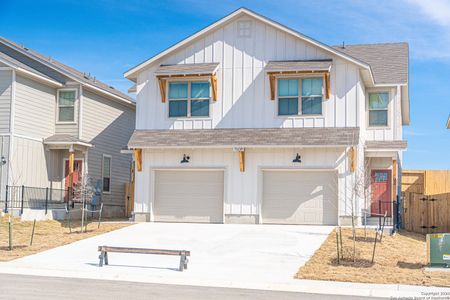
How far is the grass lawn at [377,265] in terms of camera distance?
599 inches

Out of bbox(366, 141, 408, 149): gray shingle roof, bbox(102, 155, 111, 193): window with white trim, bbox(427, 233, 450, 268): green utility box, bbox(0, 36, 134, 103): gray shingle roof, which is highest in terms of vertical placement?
bbox(0, 36, 134, 103): gray shingle roof

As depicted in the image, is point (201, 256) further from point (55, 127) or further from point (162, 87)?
point (55, 127)

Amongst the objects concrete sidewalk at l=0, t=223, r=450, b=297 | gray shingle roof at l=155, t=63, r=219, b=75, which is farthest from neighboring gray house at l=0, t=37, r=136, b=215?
concrete sidewalk at l=0, t=223, r=450, b=297

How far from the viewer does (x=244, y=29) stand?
2677 centimetres

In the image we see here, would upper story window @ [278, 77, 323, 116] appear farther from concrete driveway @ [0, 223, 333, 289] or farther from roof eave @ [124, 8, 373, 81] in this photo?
Result: concrete driveway @ [0, 223, 333, 289]

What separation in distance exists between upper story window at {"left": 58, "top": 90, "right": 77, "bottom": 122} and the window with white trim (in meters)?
3.24

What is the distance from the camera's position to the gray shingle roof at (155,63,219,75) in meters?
26.1

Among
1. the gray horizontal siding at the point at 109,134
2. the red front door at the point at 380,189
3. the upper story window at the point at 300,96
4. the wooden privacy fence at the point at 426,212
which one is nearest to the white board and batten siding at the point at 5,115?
the gray horizontal siding at the point at 109,134

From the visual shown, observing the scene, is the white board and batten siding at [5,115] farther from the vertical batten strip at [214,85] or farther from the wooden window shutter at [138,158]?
the vertical batten strip at [214,85]

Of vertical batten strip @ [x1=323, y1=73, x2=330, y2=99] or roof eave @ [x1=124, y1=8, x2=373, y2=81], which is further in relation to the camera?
roof eave @ [x1=124, y1=8, x2=373, y2=81]

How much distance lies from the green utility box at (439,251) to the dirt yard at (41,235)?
1107 centimetres

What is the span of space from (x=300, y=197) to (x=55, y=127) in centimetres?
1260

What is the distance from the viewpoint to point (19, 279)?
Answer: 47.7ft

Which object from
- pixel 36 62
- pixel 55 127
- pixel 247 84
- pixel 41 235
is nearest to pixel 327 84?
pixel 247 84
